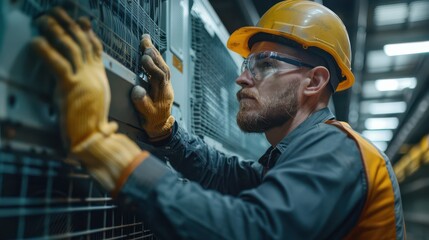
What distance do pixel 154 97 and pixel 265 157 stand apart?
2.54 feet

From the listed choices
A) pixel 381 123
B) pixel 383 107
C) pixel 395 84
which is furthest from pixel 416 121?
pixel 395 84

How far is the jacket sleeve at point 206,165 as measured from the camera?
1.85 m

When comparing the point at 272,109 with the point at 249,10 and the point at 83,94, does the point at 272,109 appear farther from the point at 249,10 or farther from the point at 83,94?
the point at 249,10

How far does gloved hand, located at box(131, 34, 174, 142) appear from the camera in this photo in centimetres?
150

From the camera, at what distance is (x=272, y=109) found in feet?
6.17

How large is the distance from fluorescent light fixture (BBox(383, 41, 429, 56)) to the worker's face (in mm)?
5044

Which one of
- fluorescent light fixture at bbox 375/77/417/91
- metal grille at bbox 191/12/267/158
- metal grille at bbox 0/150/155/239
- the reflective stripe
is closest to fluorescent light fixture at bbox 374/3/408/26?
fluorescent light fixture at bbox 375/77/417/91

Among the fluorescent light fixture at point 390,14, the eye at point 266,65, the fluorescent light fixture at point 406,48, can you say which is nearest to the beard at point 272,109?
the eye at point 266,65

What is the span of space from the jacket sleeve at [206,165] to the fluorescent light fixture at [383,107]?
800cm

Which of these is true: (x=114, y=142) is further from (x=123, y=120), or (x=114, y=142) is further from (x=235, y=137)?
(x=235, y=137)

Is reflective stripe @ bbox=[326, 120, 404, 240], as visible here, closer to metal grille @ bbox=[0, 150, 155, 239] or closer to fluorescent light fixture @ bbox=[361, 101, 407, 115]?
metal grille @ bbox=[0, 150, 155, 239]

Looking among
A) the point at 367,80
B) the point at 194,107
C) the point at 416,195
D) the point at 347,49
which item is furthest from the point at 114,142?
the point at 416,195

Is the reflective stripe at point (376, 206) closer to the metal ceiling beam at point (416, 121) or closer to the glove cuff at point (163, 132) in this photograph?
the glove cuff at point (163, 132)

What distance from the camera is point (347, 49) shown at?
2.06 metres
